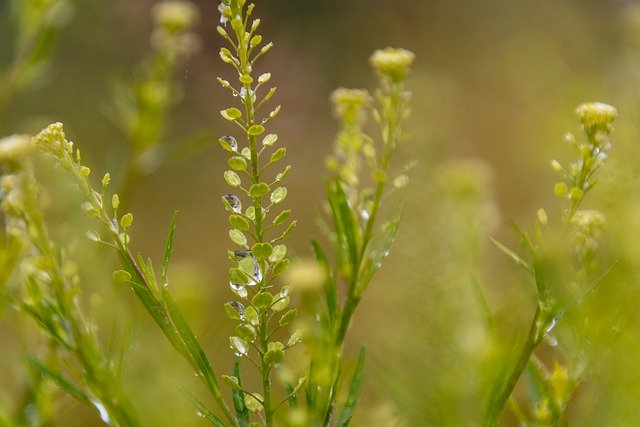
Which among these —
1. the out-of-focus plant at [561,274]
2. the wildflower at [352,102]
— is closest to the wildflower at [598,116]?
the out-of-focus plant at [561,274]

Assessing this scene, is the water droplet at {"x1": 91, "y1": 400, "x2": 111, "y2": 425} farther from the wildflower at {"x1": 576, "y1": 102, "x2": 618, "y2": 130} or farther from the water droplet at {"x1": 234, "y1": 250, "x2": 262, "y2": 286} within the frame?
the wildflower at {"x1": 576, "y1": 102, "x2": 618, "y2": 130}

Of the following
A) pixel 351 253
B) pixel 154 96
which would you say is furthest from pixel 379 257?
pixel 154 96

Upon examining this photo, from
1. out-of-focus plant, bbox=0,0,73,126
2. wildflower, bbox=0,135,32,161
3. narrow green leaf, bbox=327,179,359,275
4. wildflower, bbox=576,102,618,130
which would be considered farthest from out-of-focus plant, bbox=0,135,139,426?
out-of-focus plant, bbox=0,0,73,126

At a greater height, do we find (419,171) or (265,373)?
(419,171)

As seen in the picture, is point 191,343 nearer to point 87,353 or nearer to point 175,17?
point 87,353

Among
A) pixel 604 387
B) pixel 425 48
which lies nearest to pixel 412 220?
pixel 604 387
